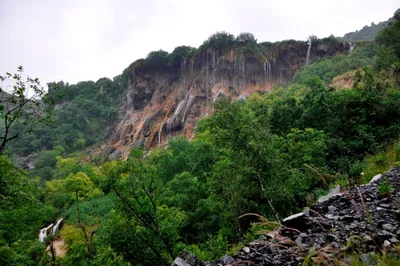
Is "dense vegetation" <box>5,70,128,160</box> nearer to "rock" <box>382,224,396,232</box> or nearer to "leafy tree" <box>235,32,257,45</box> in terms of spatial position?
"leafy tree" <box>235,32,257,45</box>

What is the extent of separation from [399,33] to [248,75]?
91.6 ft

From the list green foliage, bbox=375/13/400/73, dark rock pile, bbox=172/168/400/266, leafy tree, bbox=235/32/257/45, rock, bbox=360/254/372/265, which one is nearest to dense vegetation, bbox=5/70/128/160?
leafy tree, bbox=235/32/257/45

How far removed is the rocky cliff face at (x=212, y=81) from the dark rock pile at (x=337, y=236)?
43.0m

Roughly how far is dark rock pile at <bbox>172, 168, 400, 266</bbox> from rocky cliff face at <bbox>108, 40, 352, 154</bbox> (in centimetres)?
4297

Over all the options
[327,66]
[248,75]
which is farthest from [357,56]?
[248,75]

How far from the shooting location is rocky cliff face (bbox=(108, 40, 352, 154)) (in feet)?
169

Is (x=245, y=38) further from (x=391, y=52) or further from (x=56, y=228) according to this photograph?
(x=56, y=228)

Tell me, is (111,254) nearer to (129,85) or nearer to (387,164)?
(387,164)

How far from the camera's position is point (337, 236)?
4.09 metres

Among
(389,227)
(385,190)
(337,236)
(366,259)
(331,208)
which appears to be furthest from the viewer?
(331,208)

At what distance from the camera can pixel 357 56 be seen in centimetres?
4050

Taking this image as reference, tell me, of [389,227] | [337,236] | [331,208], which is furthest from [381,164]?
[337,236]

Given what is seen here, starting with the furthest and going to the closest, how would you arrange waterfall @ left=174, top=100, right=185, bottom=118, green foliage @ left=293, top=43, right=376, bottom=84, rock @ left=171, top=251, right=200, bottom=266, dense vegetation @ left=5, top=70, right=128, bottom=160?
dense vegetation @ left=5, top=70, right=128, bottom=160
waterfall @ left=174, top=100, right=185, bottom=118
green foliage @ left=293, top=43, right=376, bottom=84
rock @ left=171, top=251, right=200, bottom=266

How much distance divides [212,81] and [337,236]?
5217 centimetres
